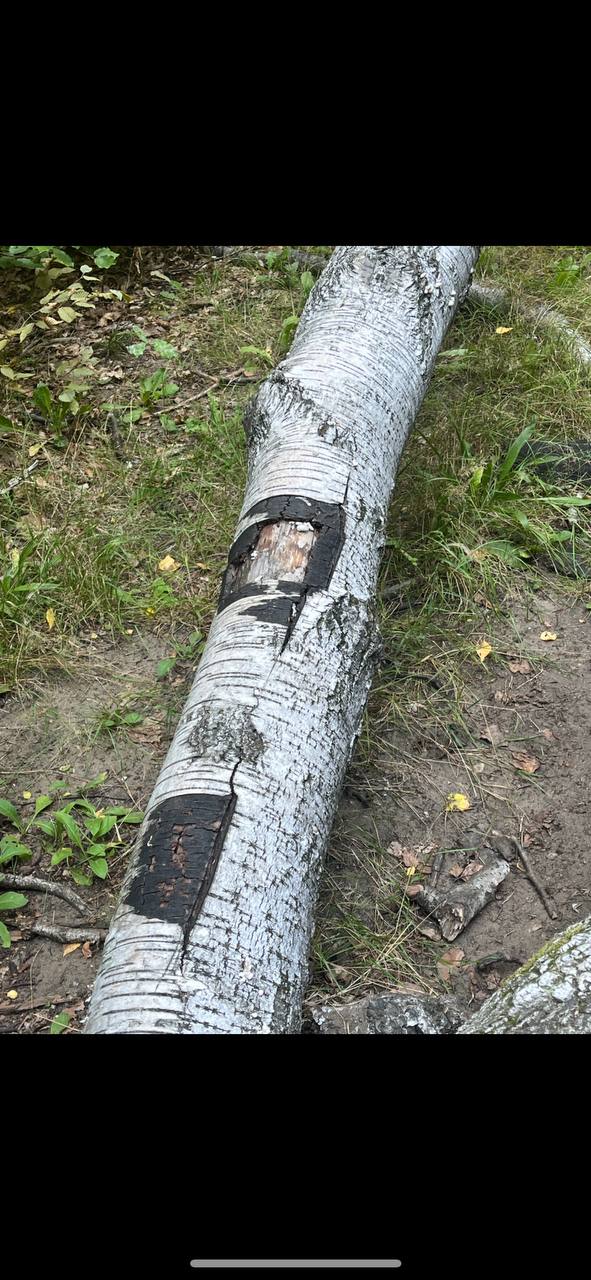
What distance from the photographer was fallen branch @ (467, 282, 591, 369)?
4.38m

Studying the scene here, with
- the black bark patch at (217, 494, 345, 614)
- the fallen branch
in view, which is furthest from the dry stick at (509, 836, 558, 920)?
the fallen branch

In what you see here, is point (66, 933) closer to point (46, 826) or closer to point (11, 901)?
point (11, 901)

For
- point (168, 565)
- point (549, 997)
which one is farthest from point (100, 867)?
point (549, 997)

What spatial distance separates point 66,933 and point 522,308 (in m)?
3.68

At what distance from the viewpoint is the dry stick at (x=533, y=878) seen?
8.25 ft

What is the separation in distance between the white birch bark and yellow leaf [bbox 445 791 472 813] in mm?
1040

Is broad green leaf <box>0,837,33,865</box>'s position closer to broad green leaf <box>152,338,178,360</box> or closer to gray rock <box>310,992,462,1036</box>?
gray rock <box>310,992,462,1036</box>

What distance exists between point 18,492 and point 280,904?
2612 millimetres

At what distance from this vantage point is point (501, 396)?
4.10 metres

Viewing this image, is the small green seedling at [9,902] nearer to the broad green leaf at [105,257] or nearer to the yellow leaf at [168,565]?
the yellow leaf at [168,565]

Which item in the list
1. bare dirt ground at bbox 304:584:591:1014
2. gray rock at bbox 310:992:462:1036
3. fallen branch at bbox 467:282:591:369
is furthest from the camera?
fallen branch at bbox 467:282:591:369

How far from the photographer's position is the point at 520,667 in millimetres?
3164

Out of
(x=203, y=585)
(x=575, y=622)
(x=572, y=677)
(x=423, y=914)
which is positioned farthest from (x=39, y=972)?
(x=575, y=622)

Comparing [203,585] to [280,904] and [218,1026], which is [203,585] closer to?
[280,904]
